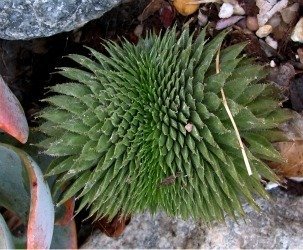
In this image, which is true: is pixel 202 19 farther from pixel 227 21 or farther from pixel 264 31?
pixel 264 31

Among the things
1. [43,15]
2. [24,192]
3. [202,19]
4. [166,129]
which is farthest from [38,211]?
[202,19]

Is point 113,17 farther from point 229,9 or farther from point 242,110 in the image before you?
point 242,110

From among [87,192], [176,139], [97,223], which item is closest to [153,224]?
[97,223]

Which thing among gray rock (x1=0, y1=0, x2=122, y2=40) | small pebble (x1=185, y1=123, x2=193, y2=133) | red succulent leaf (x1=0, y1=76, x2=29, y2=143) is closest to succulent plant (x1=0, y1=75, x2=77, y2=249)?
red succulent leaf (x1=0, y1=76, x2=29, y2=143)

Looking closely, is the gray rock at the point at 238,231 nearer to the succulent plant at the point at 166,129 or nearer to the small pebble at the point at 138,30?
the succulent plant at the point at 166,129

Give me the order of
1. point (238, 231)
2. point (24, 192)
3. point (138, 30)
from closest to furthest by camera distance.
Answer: point (24, 192) < point (238, 231) < point (138, 30)

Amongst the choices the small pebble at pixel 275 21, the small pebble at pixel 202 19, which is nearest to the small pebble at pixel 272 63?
the small pebble at pixel 275 21
